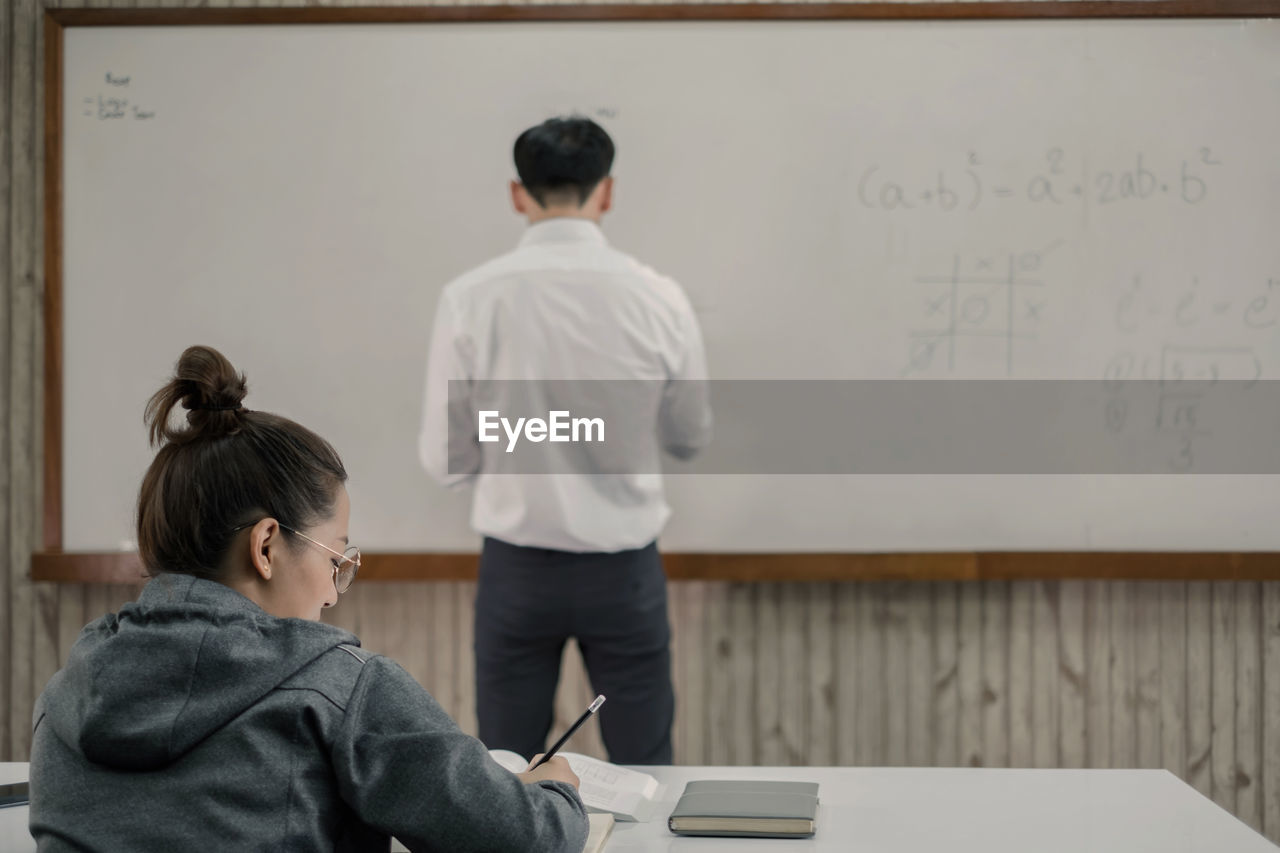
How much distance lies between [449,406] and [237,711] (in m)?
1.20

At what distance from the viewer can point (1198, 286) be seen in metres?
2.31

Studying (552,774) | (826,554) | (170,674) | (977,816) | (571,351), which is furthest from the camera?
(826,554)

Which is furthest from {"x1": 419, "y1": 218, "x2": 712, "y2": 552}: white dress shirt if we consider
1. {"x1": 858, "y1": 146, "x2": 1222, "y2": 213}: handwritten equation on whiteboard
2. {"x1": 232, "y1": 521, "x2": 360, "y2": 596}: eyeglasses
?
{"x1": 232, "y1": 521, "x2": 360, "y2": 596}: eyeglasses

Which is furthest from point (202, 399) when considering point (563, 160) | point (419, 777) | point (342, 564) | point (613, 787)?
point (563, 160)

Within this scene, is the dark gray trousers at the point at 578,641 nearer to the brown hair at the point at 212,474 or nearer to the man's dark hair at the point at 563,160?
the man's dark hair at the point at 563,160

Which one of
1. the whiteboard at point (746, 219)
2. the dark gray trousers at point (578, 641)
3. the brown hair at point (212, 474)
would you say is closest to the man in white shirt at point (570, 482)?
the dark gray trousers at point (578, 641)

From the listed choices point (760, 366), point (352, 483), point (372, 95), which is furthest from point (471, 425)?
point (372, 95)

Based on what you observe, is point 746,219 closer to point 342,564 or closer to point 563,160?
point 563,160

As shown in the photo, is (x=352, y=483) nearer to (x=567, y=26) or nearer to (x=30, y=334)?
(x=30, y=334)

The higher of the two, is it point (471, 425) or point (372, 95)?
point (372, 95)

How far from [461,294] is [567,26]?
676 millimetres

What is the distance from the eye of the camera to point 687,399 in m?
2.05

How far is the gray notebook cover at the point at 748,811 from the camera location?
46.8 inches

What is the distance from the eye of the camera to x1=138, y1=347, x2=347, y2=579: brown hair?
968 mm
